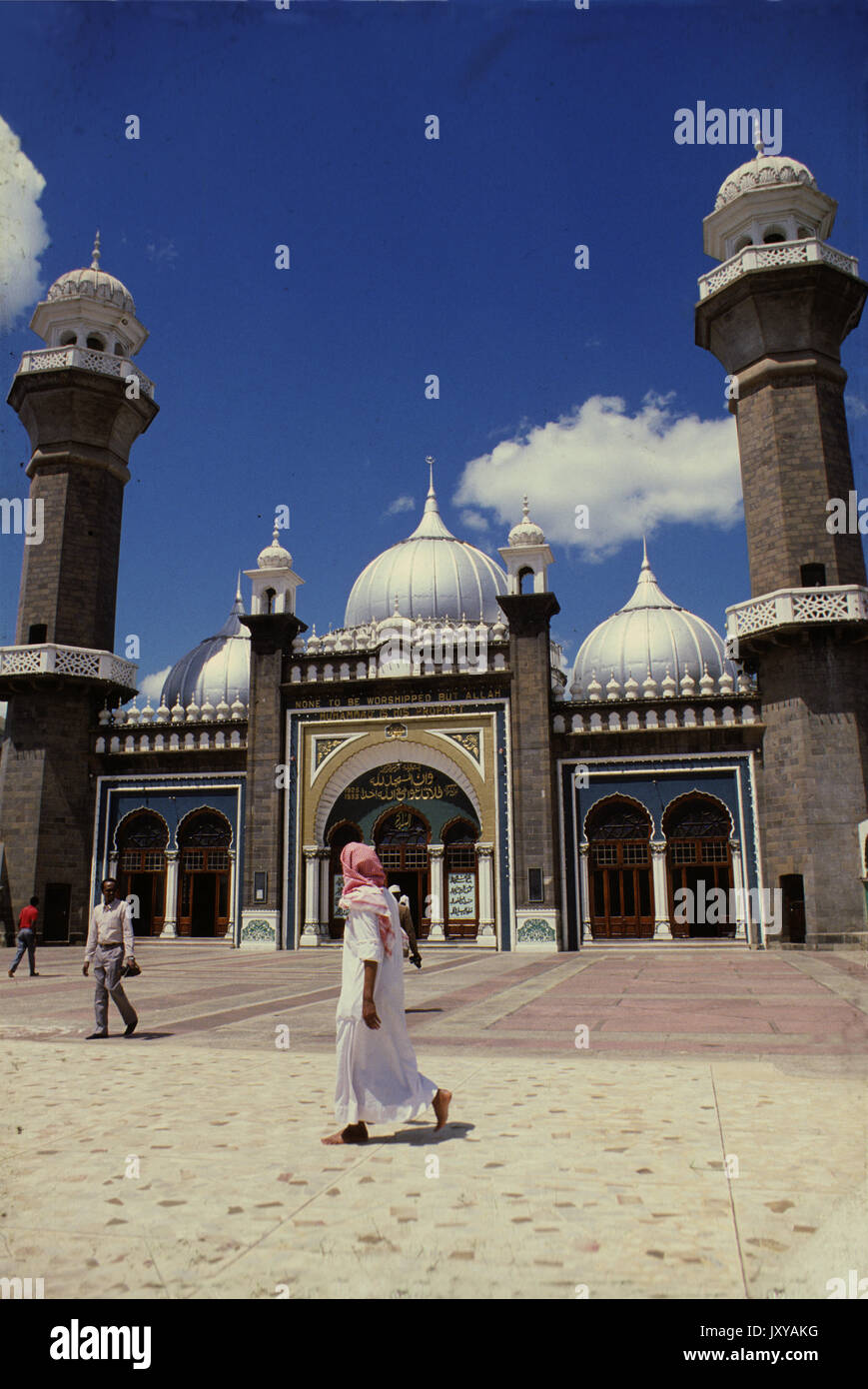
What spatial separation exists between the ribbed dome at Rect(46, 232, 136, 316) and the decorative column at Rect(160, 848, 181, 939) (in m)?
16.5

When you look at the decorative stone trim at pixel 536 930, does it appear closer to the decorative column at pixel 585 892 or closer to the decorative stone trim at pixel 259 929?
the decorative column at pixel 585 892

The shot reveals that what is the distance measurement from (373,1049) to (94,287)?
29.3m

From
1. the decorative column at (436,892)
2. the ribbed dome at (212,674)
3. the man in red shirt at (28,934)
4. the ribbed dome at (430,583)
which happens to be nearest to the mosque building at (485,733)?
the decorative column at (436,892)

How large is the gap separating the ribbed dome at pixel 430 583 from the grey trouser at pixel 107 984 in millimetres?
23073

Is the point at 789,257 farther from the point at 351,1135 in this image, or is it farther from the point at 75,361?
the point at 351,1135

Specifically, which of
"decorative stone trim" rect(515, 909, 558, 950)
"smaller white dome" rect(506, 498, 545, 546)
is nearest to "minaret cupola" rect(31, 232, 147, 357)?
"smaller white dome" rect(506, 498, 545, 546)

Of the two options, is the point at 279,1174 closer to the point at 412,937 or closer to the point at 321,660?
the point at 412,937

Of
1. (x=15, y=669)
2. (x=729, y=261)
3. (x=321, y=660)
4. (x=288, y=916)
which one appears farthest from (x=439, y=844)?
(x=729, y=261)

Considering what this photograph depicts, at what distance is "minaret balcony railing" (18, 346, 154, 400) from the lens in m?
27.8

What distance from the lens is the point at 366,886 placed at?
5.52 meters

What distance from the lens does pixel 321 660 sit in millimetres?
27234

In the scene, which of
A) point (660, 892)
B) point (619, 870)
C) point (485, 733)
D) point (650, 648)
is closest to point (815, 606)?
point (660, 892)

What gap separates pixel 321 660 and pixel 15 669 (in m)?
8.34
